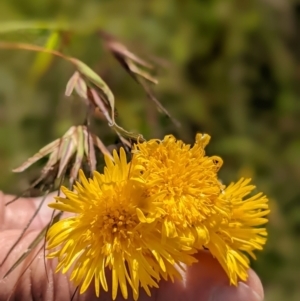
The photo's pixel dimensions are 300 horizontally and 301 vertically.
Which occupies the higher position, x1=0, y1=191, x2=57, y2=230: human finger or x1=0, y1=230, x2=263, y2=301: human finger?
x1=0, y1=230, x2=263, y2=301: human finger

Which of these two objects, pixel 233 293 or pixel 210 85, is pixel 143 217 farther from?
pixel 210 85

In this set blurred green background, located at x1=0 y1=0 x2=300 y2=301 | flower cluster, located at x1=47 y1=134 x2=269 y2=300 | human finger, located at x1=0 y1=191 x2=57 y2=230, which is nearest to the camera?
flower cluster, located at x1=47 y1=134 x2=269 y2=300

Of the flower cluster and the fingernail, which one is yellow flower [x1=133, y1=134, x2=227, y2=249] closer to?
the flower cluster

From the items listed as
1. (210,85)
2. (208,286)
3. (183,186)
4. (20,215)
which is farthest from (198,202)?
(210,85)

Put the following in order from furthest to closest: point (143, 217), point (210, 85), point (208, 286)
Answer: point (210, 85)
point (208, 286)
point (143, 217)

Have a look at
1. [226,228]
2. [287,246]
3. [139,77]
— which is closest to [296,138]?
[287,246]

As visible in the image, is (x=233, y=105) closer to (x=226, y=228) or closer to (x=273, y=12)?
(x=273, y=12)

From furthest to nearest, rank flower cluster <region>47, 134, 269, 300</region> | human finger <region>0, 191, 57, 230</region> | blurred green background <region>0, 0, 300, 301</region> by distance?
blurred green background <region>0, 0, 300, 301</region> < human finger <region>0, 191, 57, 230</region> < flower cluster <region>47, 134, 269, 300</region>

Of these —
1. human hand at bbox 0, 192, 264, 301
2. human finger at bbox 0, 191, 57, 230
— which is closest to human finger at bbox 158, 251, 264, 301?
human hand at bbox 0, 192, 264, 301
